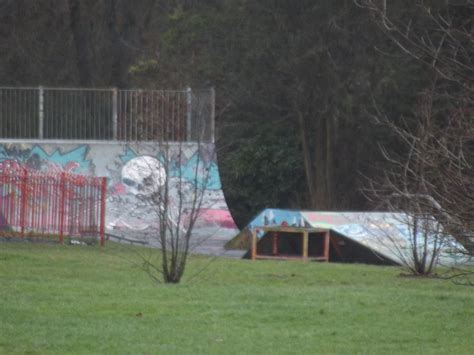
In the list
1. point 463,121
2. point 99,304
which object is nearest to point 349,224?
point 99,304

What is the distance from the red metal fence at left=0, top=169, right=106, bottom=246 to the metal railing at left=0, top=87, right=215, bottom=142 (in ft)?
12.4

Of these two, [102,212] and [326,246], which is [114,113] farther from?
[326,246]

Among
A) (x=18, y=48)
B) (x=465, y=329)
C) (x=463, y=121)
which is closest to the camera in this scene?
(x=463, y=121)

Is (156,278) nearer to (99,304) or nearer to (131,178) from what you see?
(99,304)

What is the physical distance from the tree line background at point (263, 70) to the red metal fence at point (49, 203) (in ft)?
18.8

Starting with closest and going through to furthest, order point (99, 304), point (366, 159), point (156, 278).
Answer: point (99, 304), point (156, 278), point (366, 159)

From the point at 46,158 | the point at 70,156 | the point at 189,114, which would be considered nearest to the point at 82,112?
the point at 70,156

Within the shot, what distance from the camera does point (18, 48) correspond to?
38.1m

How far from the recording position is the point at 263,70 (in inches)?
1313

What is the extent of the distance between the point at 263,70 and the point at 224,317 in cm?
2286

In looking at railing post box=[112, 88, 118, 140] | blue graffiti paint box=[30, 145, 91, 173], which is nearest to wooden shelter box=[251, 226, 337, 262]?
railing post box=[112, 88, 118, 140]

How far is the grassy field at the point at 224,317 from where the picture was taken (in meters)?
9.48

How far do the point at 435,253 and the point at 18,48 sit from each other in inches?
969

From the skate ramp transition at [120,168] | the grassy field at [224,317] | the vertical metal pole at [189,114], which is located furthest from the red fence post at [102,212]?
the grassy field at [224,317]
